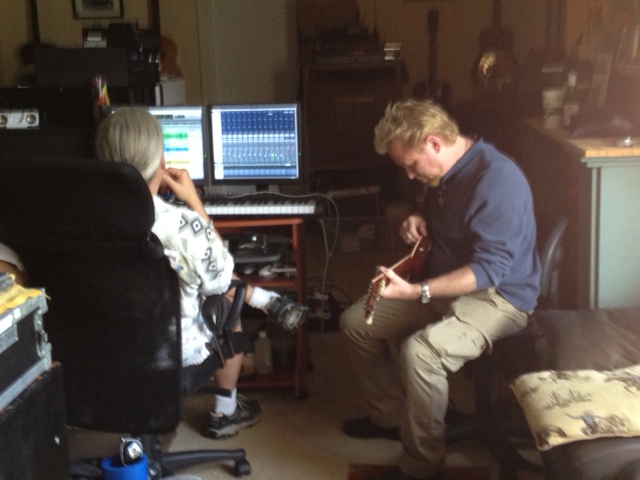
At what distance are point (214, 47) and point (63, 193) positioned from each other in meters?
3.75

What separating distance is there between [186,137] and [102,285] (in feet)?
4.11

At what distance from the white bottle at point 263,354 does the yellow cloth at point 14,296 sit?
1.35m

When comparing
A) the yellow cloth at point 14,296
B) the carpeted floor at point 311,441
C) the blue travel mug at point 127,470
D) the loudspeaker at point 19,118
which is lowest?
the carpeted floor at point 311,441

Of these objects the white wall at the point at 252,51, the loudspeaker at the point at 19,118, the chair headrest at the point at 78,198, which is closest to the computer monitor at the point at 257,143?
the loudspeaker at the point at 19,118

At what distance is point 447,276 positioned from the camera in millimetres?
2314

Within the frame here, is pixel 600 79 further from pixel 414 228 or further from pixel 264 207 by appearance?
pixel 264 207

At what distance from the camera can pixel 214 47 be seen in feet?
18.0

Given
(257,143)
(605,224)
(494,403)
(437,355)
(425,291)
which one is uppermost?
(257,143)

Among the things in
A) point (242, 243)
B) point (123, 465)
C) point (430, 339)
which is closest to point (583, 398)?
point (430, 339)

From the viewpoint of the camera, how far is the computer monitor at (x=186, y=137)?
10.3ft

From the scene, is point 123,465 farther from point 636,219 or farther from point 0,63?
point 0,63

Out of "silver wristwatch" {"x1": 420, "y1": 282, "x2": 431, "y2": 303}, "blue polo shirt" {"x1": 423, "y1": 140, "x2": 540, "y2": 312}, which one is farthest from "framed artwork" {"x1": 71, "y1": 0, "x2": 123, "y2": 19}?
"silver wristwatch" {"x1": 420, "y1": 282, "x2": 431, "y2": 303}

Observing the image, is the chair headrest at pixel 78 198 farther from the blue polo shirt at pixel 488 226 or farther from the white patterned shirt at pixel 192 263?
the blue polo shirt at pixel 488 226

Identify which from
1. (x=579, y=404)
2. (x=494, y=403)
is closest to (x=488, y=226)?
(x=579, y=404)
